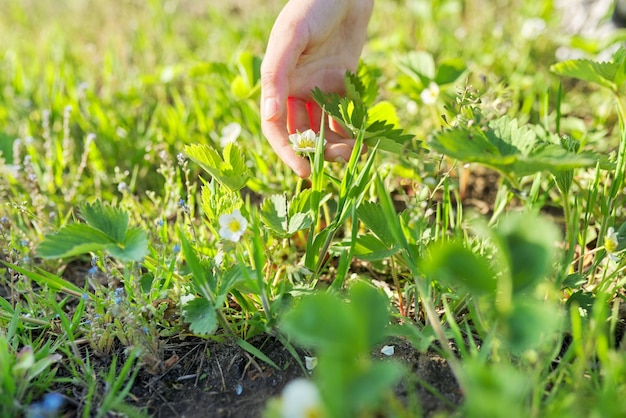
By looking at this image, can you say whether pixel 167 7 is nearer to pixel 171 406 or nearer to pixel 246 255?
pixel 246 255

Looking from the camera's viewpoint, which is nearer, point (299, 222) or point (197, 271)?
point (197, 271)

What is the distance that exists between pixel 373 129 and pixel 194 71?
3.34ft

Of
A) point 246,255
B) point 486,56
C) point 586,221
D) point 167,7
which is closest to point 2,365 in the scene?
point 246,255

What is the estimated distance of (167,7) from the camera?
3863 millimetres

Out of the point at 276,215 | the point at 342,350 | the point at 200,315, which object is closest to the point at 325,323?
the point at 342,350

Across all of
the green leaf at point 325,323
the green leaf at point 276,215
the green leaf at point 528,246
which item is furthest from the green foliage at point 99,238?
the green leaf at point 528,246

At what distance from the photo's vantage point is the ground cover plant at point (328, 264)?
2.99 feet

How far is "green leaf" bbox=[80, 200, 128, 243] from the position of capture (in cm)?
121

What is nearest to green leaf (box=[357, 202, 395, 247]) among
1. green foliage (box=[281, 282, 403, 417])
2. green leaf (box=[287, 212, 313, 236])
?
green leaf (box=[287, 212, 313, 236])

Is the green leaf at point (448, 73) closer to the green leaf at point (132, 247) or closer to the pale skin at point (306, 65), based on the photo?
the pale skin at point (306, 65)

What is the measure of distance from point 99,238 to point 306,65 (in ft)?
3.17

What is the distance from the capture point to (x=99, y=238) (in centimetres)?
119

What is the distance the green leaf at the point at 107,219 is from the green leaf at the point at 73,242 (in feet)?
0.06

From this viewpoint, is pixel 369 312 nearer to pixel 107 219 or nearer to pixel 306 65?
pixel 107 219
